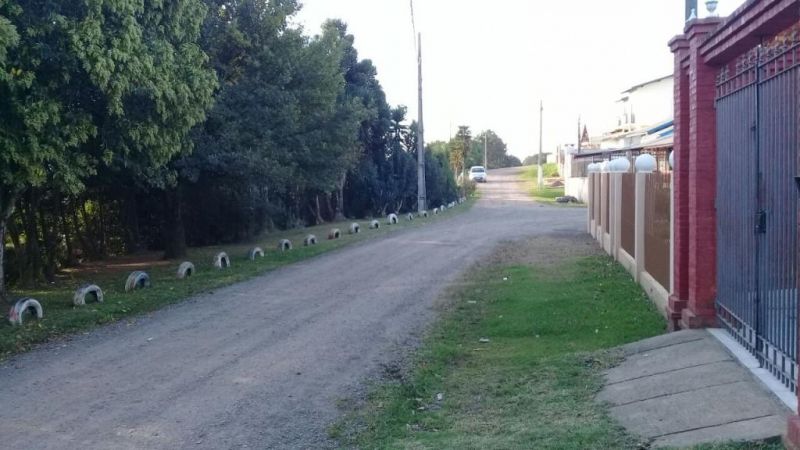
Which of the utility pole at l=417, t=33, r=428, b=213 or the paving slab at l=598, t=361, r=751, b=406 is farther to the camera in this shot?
the utility pole at l=417, t=33, r=428, b=213

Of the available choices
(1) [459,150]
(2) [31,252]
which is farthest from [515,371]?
(1) [459,150]

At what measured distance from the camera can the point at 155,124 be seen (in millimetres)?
14062

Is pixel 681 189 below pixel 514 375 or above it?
above

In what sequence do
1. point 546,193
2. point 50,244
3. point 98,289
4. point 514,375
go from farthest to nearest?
point 546,193
point 50,244
point 98,289
point 514,375

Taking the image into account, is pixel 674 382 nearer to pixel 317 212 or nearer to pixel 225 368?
pixel 225 368

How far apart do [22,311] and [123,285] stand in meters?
5.01

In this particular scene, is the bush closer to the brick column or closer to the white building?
the white building

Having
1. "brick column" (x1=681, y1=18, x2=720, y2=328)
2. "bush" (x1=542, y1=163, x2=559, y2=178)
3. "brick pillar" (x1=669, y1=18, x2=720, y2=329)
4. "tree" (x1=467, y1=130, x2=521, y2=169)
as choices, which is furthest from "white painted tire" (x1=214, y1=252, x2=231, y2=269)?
"tree" (x1=467, y1=130, x2=521, y2=169)

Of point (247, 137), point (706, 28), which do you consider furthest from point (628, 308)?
point (247, 137)

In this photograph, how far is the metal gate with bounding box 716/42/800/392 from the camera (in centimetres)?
625

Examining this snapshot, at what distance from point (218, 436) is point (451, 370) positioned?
308 centimetres

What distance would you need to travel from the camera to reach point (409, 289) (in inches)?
584

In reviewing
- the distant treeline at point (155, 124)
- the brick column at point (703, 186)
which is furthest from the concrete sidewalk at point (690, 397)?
the distant treeline at point (155, 124)

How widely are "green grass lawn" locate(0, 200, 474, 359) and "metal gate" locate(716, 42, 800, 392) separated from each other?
8015mm
